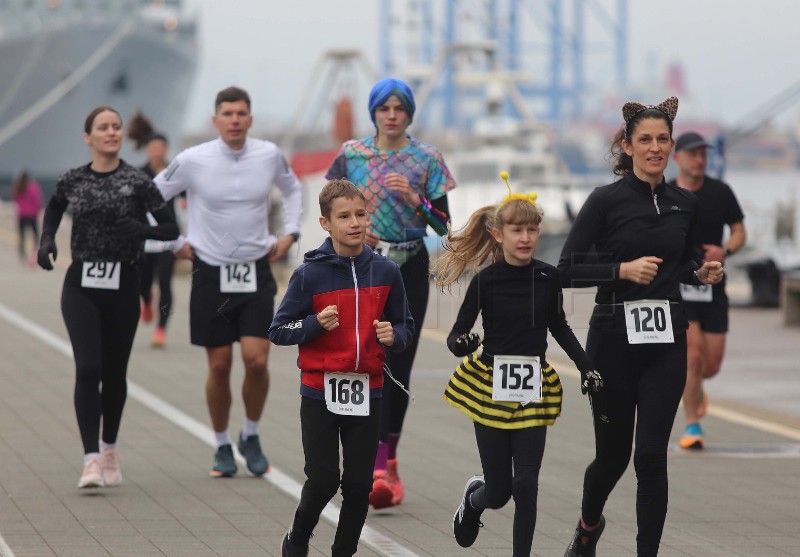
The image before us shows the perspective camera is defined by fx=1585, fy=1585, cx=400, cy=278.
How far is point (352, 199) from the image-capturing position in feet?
19.5

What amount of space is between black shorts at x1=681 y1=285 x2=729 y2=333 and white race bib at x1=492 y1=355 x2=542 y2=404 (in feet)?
13.1

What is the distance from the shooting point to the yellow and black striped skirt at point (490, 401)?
19.7 feet

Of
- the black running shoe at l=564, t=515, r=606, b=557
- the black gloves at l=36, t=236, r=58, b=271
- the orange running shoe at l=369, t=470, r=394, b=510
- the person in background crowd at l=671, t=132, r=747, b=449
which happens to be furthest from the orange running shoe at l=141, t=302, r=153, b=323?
the black running shoe at l=564, t=515, r=606, b=557

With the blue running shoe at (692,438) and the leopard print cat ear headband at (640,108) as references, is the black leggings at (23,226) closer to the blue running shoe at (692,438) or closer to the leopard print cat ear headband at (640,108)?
the blue running shoe at (692,438)

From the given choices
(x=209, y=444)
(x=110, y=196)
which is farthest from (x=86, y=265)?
(x=209, y=444)

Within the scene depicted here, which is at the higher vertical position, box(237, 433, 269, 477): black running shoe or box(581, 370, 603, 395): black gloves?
box(581, 370, 603, 395): black gloves

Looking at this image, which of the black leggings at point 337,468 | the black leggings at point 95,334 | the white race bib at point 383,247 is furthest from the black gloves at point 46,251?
the black leggings at point 337,468

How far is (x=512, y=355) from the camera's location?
6.07 m

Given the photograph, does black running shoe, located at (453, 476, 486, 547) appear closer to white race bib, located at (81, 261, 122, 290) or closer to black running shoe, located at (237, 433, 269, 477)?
black running shoe, located at (237, 433, 269, 477)

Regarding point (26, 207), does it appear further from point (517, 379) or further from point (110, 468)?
point (517, 379)

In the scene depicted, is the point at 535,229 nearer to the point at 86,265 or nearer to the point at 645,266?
the point at 645,266

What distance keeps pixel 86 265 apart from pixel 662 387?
3294 mm

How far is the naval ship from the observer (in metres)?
65.2

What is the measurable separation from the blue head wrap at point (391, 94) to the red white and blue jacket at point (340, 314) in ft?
6.39
